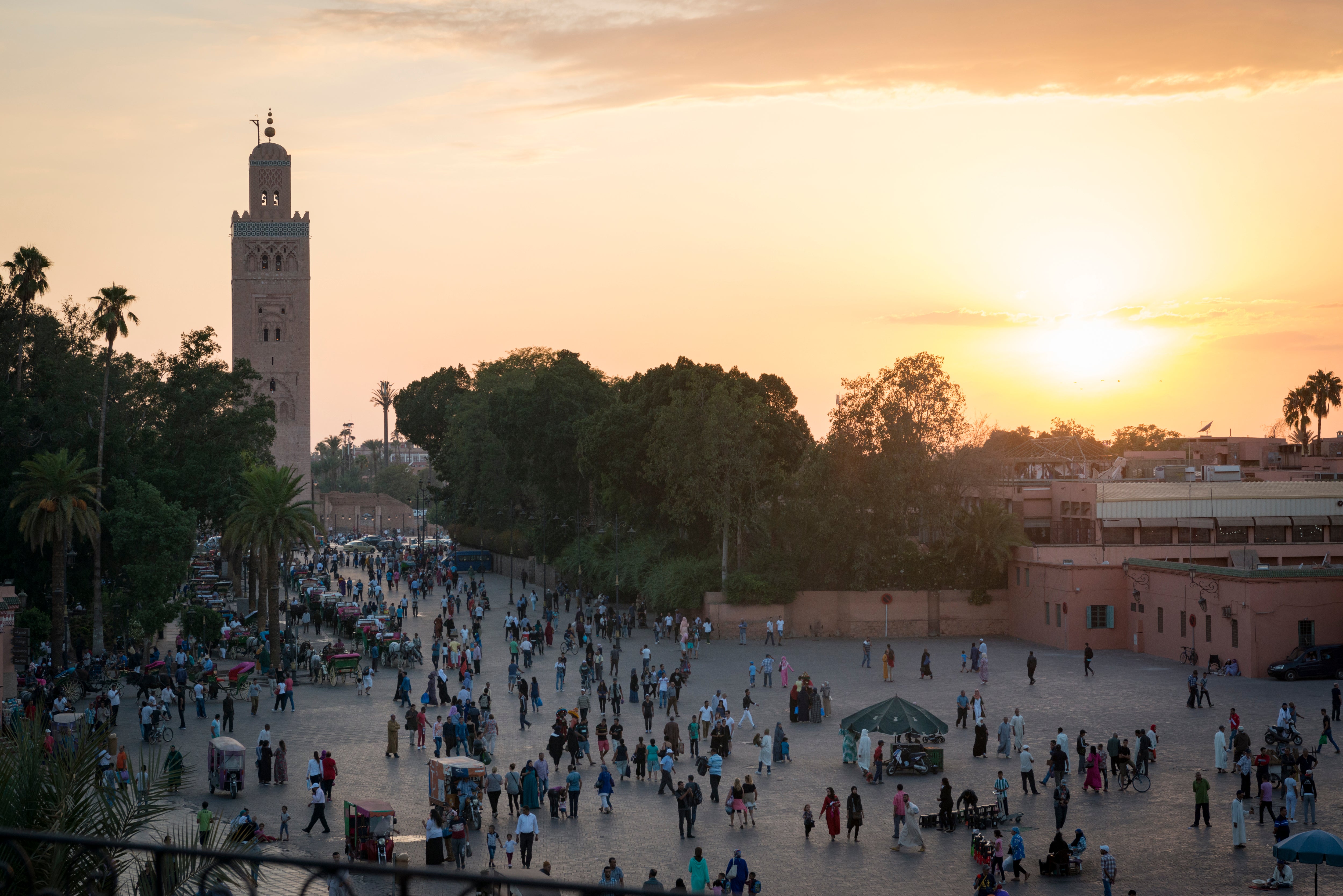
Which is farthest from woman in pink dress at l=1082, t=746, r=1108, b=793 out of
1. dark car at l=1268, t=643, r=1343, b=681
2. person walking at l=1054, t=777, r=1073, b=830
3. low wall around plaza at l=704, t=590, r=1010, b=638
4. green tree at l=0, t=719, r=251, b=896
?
low wall around plaza at l=704, t=590, r=1010, b=638

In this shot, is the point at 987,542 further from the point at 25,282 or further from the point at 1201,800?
the point at 25,282

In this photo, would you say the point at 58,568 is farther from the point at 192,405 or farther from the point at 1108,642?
the point at 1108,642

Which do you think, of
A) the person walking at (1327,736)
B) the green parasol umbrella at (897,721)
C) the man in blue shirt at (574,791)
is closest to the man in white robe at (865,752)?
the green parasol umbrella at (897,721)

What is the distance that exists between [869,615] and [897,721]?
24.9m

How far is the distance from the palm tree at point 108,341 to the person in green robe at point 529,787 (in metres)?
25.9

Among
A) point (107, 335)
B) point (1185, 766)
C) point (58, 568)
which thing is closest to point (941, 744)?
point (1185, 766)

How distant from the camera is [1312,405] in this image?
84.3 meters

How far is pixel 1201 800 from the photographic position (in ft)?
71.4

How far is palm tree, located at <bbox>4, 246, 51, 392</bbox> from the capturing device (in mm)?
46688

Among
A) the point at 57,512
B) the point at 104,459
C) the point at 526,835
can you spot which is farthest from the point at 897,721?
the point at 104,459

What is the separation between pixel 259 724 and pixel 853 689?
1692cm

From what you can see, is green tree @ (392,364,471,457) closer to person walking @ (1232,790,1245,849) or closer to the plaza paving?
the plaza paving

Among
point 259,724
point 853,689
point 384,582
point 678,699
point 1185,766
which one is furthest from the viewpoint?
point 384,582

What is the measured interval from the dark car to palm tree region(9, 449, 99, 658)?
37108 millimetres
